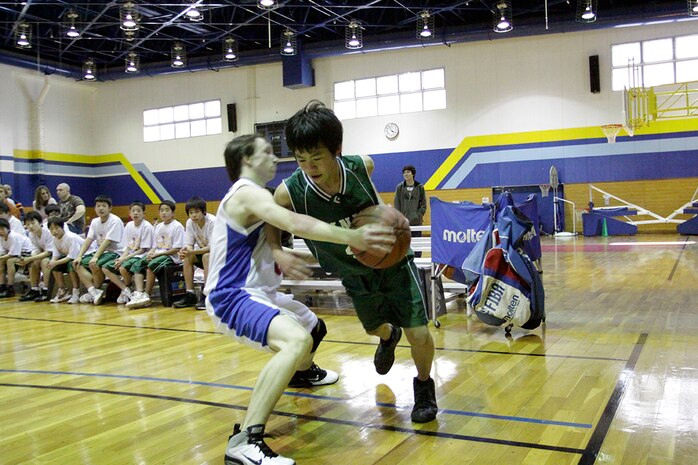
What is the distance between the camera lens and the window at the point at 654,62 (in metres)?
15.2

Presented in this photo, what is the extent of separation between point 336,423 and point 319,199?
1.01 m

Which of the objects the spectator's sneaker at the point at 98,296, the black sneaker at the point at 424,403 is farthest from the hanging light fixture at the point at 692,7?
the black sneaker at the point at 424,403

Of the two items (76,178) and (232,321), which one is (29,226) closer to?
(232,321)

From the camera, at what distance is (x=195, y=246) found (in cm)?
710

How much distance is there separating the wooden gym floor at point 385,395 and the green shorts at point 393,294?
47 centimetres

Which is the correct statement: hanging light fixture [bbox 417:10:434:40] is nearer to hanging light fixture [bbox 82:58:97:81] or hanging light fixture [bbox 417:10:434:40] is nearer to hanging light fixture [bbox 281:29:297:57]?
hanging light fixture [bbox 281:29:297:57]

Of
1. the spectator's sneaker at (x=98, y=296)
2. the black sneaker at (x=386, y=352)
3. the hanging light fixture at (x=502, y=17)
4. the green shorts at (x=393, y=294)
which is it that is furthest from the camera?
the hanging light fixture at (x=502, y=17)

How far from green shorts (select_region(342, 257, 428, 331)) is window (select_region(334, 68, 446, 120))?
15.6m

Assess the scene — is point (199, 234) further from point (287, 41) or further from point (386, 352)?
point (287, 41)

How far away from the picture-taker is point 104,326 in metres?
5.97

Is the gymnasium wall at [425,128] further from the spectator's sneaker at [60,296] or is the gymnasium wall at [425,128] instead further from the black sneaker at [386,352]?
the black sneaker at [386,352]

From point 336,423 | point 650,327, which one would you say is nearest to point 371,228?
point 336,423

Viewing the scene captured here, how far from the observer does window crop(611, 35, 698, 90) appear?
15.2m

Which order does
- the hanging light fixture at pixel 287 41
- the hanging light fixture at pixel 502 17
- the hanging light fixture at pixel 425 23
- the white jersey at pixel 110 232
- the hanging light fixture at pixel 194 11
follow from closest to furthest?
the white jersey at pixel 110 232 → the hanging light fixture at pixel 502 17 → the hanging light fixture at pixel 194 11 → the hanging light fixture at pixel 425 23 → the hanging light fixture at pixel 287 41
